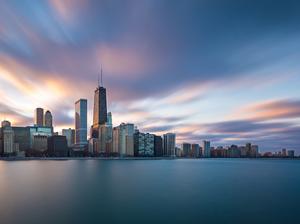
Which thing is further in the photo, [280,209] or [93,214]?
[280,209]

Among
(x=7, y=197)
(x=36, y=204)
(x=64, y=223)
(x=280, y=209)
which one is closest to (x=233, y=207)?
(x=280, y=209)

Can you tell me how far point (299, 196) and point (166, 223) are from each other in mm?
42254

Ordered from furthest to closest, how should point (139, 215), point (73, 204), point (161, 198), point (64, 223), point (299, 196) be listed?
point (299, 196) < point (161, 198) < point (73, 204) < point (139, 215) < point (64, 223)

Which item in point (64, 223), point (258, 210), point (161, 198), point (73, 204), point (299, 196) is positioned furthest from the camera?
point (299, 196)

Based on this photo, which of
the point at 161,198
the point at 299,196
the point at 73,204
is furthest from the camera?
the point at 299,196

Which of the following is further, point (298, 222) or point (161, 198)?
point (161, 198)

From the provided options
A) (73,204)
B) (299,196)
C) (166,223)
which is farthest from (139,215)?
(299,196)

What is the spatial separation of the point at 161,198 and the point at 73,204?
18955mm

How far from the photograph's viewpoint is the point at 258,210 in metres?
48.2

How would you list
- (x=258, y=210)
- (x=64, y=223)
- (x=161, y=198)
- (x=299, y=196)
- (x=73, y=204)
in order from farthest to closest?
(x=299, y=196) < (x=161, y=198) < (x=73, y=204) < (x=258, y=210) < (x=64, y=223)

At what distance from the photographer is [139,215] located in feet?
144

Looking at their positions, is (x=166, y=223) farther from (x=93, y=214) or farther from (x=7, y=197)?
(x=7, y=197)

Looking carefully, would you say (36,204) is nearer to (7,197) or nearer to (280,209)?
(7,197)

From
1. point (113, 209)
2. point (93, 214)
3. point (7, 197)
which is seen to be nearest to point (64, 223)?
point (93, 214)
